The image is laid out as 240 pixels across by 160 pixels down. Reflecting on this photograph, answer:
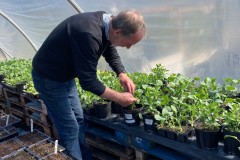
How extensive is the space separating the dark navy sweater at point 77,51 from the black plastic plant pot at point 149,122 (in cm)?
49

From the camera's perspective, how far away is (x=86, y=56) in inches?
87.2

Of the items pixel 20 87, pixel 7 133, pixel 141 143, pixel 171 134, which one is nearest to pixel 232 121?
pixel 171 134

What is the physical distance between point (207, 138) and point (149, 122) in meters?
0.57

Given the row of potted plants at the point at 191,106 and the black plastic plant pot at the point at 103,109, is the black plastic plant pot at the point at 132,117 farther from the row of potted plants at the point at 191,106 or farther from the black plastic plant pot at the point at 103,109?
the black plastic plant pot at the point at 103,109

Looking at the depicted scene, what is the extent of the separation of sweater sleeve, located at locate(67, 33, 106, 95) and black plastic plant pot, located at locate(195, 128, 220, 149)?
850 mm

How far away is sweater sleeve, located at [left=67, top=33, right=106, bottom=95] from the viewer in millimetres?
Result: 2193

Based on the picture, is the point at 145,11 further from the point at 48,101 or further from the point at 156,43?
the point at 48,101

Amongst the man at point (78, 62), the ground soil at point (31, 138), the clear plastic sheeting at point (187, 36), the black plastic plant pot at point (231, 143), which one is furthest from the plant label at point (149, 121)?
the ground soil at point (31, 138)

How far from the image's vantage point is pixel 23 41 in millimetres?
7320

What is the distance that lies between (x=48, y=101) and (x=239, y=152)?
1.79m

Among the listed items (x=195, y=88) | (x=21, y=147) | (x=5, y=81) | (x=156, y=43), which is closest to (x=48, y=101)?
(x=21, y=147)

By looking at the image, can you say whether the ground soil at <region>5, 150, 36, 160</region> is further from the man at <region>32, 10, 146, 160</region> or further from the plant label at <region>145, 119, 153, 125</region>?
the plant label at <region>145, 119, 153, 125</region>

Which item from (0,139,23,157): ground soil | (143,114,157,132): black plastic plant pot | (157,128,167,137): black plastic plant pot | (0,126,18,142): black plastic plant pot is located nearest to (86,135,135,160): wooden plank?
(143,114,157,132): black plastic plant pot

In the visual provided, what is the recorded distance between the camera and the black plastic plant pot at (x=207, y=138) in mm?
2115
